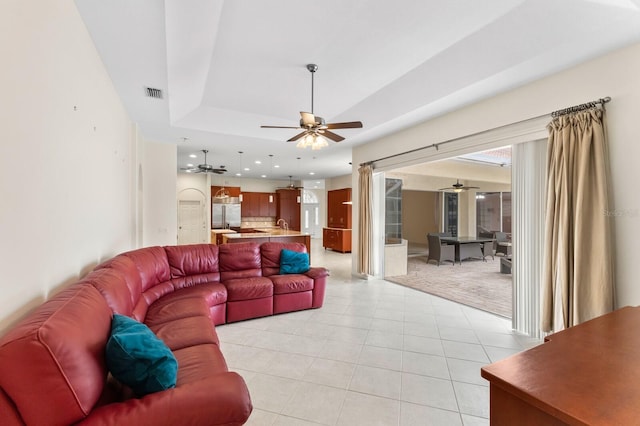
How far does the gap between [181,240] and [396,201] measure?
7358mm

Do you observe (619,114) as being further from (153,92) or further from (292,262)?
(153,92)

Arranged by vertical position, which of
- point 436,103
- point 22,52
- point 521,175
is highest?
point 436,103

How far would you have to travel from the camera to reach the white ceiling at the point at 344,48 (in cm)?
219

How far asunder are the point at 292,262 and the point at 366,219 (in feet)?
7.07

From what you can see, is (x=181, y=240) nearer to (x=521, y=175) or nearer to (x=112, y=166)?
(x=112, y=166)

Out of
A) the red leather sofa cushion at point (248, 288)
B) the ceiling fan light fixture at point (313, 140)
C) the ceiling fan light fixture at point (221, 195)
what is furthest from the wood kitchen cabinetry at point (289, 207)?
the ceiling fan light fixture at point (313, 140)

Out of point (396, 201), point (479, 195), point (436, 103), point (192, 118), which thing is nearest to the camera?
point (436, 103)

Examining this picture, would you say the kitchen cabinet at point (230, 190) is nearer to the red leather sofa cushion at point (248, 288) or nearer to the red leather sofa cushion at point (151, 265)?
the red leather sofa cushion at point (151, 265)

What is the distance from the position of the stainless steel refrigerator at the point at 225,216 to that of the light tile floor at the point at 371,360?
7.57m

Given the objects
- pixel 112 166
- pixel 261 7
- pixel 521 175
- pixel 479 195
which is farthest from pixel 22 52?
pixel 479 195

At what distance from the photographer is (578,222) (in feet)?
8.70

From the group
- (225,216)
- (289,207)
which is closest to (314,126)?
(225,216)

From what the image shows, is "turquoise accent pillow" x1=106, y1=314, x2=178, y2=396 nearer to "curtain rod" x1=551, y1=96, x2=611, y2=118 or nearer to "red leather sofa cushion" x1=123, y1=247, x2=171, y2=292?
"red leather sofa cushion" x1=123, y1=247, x2=171, y2=292

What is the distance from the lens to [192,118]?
4691mm
